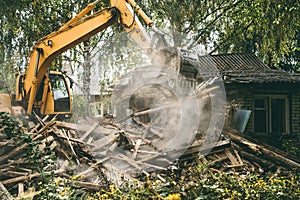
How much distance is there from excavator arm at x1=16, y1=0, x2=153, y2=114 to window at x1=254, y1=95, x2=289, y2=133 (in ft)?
20.8

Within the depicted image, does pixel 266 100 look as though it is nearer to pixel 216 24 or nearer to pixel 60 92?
pixel 60 92

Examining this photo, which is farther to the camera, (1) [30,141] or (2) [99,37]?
(2) [99,37]

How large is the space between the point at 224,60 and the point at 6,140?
1150cm

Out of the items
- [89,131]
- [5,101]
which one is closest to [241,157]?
[89,131]

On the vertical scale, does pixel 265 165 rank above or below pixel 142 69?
below

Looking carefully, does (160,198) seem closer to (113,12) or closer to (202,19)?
(113,12)

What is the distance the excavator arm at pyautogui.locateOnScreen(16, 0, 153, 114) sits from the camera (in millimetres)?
9062

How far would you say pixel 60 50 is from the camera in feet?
32.8

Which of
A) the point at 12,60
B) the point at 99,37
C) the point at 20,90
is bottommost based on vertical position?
the point at 20,90

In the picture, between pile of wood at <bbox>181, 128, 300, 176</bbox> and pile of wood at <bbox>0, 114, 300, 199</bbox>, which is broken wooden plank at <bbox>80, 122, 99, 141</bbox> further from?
pile of wood at <bbox>181, 128, 300, 176</bbox>

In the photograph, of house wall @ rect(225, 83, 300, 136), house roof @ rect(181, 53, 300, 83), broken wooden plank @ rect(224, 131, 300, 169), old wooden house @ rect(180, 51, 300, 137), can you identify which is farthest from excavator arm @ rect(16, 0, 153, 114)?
house wall @ rect(225, 83, 300, 136)

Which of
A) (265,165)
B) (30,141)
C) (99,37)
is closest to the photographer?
(30,141)

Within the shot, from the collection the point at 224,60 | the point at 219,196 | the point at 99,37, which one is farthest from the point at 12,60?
the point at 219,196

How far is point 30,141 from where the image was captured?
306 inches
